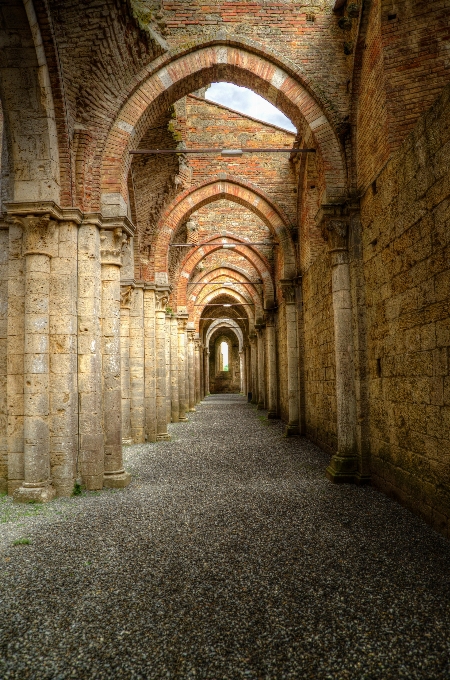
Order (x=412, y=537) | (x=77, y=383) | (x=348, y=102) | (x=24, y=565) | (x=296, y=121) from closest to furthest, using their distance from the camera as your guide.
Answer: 1. (x=24, y=565)
2. (x=412, y=537)
3. (x=77, y=383)
4. (x=348, y=102)
5. (x=296, y=121)

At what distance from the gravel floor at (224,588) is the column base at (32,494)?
135mm

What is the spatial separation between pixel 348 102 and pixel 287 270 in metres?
5.40

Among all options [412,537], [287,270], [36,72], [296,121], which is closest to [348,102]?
[296,121]

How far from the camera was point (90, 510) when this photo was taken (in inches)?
222

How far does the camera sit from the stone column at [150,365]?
470 inches

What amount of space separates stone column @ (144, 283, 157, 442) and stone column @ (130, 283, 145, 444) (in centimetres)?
33

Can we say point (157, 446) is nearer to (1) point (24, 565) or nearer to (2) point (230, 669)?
(1) point (24, 565)

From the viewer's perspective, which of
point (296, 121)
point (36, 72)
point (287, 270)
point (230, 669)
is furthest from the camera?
point (287, 270)

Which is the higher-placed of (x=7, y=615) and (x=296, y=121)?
(x=296, y=121)

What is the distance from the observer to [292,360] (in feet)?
40.5

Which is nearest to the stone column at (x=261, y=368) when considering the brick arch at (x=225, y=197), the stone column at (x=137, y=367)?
the brick arch at (x=225, y=197)

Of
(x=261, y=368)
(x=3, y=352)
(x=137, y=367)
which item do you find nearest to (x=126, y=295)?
(x=137, y=367)

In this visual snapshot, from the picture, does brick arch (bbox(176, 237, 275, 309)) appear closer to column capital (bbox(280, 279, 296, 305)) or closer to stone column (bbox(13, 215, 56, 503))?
column capital (bbox(280, 279, 296, 305))

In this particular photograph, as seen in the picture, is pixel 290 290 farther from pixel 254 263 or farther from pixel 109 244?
pixel 254 263
